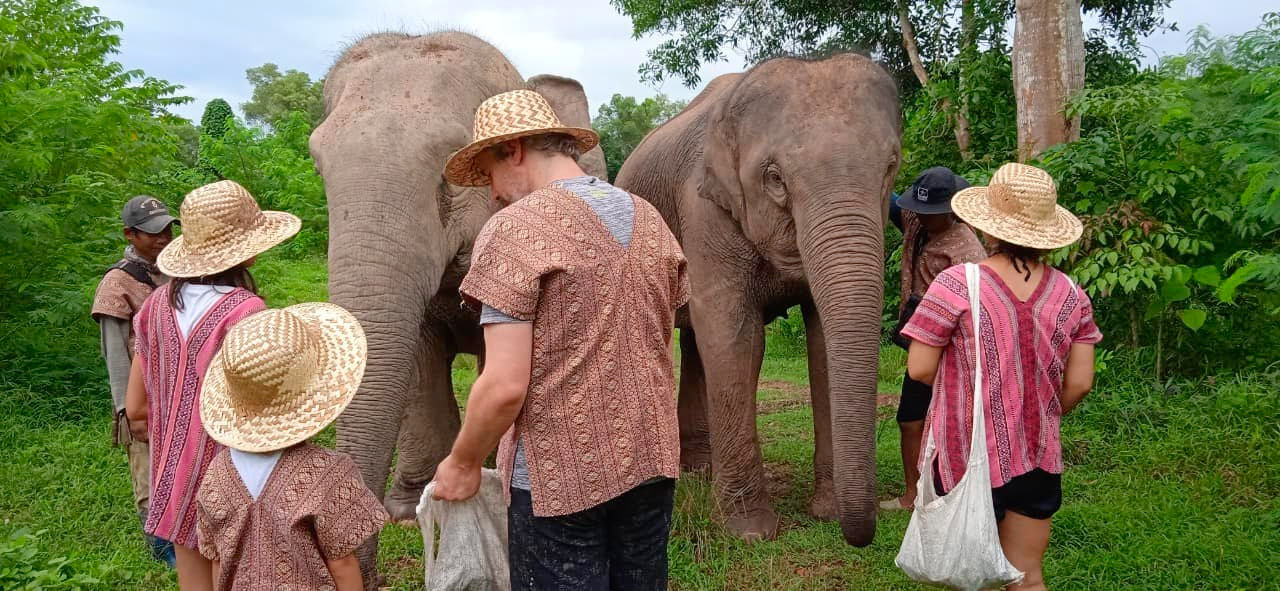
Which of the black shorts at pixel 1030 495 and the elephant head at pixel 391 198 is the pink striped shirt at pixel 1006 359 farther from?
the elephant head at pixel 391 198

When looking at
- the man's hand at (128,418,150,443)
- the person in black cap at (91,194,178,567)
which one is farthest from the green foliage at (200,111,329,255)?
the man's hand at (128,418,150,443)

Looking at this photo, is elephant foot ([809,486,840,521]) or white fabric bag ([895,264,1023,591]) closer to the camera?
white fabric bag ([895,264,1023,591])

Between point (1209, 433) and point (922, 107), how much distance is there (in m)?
6.21

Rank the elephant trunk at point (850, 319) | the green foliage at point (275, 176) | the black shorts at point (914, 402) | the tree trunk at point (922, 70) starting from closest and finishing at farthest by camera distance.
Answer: the elephant trunk at point (850, 319)
the black shorts at point (914, 402)
the tree trunk at point (922, 70)
the green foliage at point (275, 176)

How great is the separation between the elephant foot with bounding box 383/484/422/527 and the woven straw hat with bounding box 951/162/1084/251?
12.2 feet

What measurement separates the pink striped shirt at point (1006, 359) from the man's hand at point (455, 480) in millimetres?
1421

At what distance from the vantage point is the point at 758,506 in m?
5.11

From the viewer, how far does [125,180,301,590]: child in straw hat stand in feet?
9.40

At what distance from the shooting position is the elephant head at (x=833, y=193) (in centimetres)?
408

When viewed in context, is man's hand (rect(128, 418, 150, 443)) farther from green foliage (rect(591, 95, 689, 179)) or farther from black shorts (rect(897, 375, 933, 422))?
green foliage (rect(591, 95, 689, 179))

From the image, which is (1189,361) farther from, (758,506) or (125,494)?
(125,494)

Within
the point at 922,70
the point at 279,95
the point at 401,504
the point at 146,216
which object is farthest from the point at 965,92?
the point at 279,95

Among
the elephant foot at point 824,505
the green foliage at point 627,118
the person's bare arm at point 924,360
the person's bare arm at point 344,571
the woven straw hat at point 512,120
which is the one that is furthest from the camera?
the green foliage at point 627,118

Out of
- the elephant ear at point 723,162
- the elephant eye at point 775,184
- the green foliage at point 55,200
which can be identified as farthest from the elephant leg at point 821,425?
the green foliage at point 55,200
